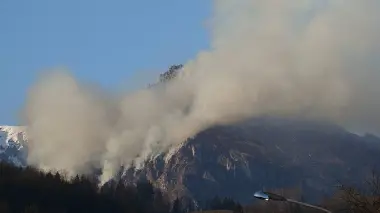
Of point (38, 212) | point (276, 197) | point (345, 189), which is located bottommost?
point (276, 197)

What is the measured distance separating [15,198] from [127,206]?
4033cm

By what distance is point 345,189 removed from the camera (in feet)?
145

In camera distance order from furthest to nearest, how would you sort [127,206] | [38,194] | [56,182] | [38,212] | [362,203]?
[127,206]
[56,182]
[38,194]
[38,212]
[362,203]

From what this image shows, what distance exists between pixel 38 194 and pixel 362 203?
13863cm

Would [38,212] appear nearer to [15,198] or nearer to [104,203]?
[15,198]

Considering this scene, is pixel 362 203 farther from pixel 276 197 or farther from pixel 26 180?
pixel 26 180

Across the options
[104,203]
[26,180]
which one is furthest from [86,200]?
[26,180]

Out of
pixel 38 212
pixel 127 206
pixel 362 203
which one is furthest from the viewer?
pixel 127 206

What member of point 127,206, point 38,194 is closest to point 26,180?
point 38,194

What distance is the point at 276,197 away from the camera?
129 feet

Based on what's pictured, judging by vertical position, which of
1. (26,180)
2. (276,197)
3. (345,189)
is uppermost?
(26,180)

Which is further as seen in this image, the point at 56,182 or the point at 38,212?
the point at 56,182

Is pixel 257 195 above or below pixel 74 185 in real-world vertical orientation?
below

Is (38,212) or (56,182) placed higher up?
(56,182)
